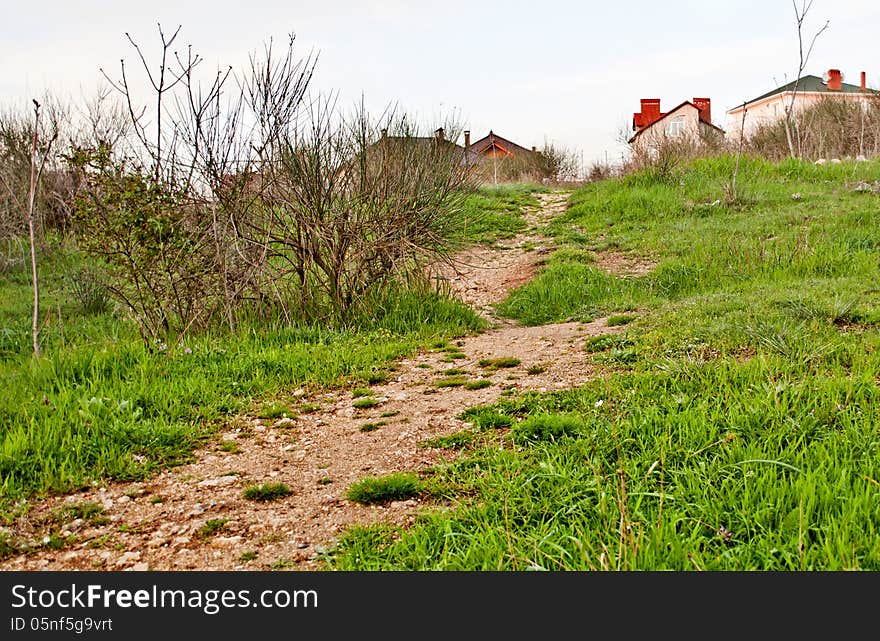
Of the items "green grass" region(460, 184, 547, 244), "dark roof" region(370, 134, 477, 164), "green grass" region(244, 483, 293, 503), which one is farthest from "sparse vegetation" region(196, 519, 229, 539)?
"green grass" region(460, 184, 547, 244)

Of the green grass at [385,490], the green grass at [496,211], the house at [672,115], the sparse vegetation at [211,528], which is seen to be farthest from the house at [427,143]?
the house at [672,115]

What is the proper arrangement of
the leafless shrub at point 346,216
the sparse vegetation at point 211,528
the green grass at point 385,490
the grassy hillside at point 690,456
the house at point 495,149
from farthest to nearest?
the house at point 495,149
the leafless shrub at point 346,216
the green grass at point 385,490
the sparse vegetation at point 211,528
the grassy hillside at point 690,456

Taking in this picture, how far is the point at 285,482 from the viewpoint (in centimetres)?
366

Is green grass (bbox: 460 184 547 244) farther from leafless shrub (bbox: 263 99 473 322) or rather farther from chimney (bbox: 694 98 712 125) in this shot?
chimney (bbox: 694 98 712 125)

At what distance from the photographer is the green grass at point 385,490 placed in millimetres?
3281

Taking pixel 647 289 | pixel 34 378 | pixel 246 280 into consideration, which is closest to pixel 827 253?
pixel 647 289

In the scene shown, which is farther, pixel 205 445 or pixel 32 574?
pixel 205 445

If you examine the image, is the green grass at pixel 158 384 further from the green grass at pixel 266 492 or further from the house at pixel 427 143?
the house at pixel 427 143

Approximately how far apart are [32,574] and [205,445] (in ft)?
5.75

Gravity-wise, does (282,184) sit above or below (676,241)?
above

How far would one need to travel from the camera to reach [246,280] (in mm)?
6719

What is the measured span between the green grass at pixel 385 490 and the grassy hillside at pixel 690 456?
0.22 feet

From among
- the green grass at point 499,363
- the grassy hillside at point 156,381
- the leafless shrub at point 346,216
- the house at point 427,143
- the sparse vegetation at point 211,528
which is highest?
the house at point 427,143

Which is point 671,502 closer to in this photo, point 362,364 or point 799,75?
point 362,364
